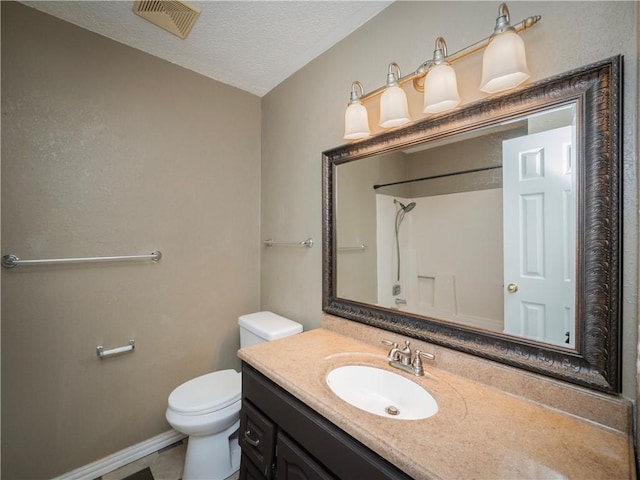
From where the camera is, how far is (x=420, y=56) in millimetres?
1114

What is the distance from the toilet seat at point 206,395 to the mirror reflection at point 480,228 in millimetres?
873

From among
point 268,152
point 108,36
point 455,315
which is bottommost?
point 455,315

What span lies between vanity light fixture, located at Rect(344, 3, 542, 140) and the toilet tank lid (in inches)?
42.6

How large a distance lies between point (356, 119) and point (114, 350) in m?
1.76

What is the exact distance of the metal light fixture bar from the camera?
0.83 metres

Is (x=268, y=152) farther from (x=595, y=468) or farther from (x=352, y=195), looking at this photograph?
(x=595, y=468)

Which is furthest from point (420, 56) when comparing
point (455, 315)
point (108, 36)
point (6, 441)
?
point (6, 441)

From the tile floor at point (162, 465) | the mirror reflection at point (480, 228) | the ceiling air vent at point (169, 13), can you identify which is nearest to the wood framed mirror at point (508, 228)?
the mirror reflection at point (480, 228)

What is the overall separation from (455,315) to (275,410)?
737mm

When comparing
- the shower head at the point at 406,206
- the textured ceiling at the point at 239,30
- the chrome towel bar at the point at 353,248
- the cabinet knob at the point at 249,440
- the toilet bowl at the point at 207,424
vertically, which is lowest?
the toilet bowl at the point at 207,424

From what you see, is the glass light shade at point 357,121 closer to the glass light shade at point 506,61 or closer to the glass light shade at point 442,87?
the glass light shade at point 442,87

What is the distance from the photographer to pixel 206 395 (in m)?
1.47

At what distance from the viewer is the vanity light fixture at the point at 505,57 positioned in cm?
79

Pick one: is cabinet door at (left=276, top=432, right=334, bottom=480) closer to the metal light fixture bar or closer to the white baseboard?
the white baseboard
